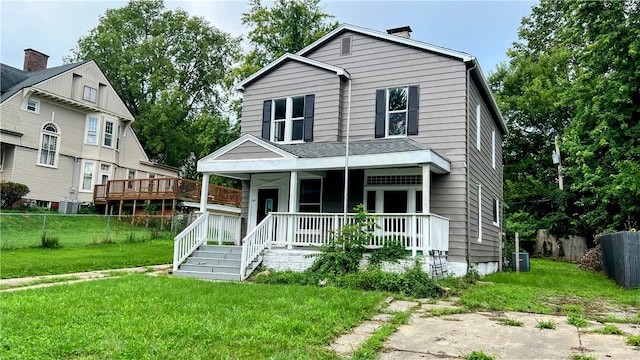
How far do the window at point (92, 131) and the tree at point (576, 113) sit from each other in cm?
2415

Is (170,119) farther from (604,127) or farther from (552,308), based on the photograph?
(552,308)

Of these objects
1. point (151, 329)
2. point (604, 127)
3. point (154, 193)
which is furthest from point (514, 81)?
point (151, 329)

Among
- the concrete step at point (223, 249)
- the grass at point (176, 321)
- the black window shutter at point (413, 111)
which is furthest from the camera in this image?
the black window shutter at point (413, 111)

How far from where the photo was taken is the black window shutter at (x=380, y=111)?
489 inches

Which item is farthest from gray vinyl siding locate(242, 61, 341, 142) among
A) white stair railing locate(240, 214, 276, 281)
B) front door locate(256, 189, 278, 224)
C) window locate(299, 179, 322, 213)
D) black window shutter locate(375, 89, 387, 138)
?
white stair railing locate(240, 214, 276, 281)

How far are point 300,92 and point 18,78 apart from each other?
19.1m

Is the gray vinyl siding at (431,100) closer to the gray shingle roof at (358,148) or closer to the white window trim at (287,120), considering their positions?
the gray shingle roof at (358,148)

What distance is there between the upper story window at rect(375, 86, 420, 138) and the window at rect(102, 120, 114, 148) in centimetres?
1980

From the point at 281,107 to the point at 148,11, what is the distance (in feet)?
94.5

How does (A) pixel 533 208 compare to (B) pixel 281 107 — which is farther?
(A) pixel 533 208

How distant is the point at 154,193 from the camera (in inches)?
875

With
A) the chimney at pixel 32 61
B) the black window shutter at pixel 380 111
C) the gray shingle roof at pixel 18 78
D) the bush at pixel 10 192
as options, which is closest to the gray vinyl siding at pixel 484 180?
the black window shutter at pixel 380 111

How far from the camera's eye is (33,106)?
22766mm

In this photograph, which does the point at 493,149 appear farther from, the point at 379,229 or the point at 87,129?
the point at 87,129
